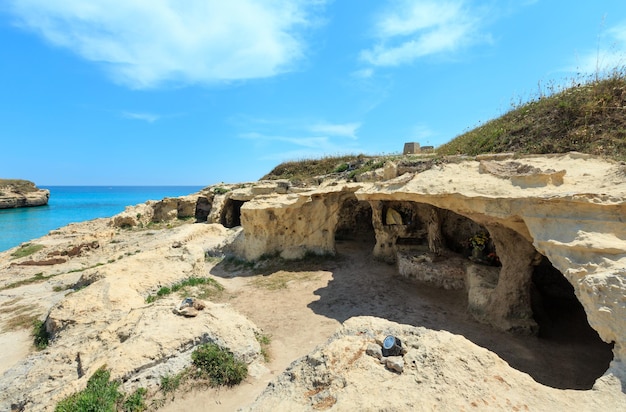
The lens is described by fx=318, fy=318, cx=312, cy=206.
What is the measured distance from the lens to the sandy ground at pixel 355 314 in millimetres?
6613

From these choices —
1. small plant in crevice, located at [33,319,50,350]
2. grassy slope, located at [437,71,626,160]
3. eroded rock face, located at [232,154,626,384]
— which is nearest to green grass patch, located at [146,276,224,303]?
small plant in crevice, located at [33,319,50,350]

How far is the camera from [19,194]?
62.7m

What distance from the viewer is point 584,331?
821 centimetres

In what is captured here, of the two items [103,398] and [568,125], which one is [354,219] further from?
[103,398]

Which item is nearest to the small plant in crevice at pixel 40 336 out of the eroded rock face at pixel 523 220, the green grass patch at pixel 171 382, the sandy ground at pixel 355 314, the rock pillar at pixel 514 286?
the green grass patch at pixel 171 382

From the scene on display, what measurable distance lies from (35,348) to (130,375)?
4.67 meters

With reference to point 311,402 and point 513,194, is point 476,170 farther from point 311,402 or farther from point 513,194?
point 311,402

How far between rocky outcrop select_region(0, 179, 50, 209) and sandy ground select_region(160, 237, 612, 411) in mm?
69028

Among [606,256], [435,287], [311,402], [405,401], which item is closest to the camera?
[405,401]

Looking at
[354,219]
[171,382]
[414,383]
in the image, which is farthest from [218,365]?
[354,219]

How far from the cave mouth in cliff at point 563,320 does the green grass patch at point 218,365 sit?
278 inches

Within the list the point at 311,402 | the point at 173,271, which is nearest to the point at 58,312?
the point at 173,271

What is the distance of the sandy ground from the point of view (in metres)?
6.61

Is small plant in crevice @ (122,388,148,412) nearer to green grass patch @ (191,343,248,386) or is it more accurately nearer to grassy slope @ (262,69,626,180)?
green grass patch @ (191,343,248,386)
